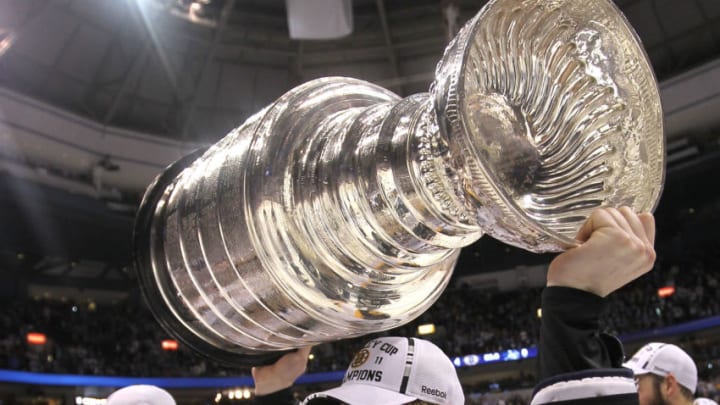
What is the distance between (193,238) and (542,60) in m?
0.41

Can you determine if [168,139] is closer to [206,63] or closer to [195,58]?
[195,58]

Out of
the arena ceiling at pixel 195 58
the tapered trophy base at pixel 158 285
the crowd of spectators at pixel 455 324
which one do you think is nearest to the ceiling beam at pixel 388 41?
the arena ceiling at pixel 195 58

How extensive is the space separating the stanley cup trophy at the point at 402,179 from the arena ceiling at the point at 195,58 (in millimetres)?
10111

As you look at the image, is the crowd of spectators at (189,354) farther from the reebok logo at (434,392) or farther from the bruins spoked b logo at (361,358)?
the reebok logo at (434,392)

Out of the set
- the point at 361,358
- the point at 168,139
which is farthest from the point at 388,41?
the point at 361,358

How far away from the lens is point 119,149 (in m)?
12.6

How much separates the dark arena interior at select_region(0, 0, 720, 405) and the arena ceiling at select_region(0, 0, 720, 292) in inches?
1.1

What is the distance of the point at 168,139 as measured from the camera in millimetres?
12766

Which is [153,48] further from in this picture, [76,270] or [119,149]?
[76,270]

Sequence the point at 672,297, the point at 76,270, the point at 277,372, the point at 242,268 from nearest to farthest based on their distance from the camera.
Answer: the point at 242,268 < the point at 277,372 < the point at 672,297 < the point at 76,270

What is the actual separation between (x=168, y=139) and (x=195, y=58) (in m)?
1.81

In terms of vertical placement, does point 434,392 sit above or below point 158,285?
below

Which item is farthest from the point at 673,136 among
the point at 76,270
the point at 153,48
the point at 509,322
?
the point at 76,270

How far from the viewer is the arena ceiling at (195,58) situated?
10727mm
